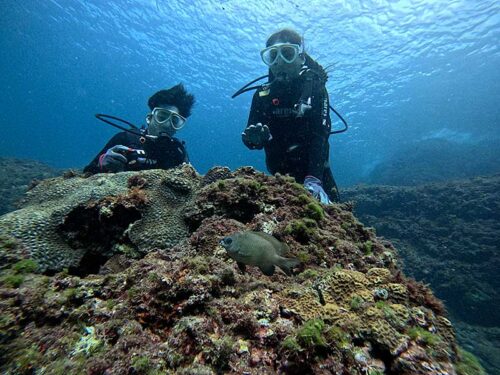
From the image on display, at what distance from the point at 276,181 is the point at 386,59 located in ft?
92.7

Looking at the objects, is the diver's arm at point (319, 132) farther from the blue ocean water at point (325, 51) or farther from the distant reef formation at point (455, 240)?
the distant reef formation at point (455, 240)

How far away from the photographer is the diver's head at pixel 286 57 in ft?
23.0

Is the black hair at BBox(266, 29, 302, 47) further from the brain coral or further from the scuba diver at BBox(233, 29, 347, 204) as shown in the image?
the brain coral

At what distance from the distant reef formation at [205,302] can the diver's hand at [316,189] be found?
949 millimetres

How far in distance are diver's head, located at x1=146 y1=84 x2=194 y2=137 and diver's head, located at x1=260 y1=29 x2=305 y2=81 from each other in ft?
9.76

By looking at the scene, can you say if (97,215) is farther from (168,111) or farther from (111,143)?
(168,111)

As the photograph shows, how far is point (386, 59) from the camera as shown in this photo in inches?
1008

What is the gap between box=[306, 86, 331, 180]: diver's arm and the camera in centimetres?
554

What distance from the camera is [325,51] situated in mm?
24297

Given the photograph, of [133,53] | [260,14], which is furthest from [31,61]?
[260,14]

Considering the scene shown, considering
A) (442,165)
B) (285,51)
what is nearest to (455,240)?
(285,51)

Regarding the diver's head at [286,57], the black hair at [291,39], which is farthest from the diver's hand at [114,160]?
the black hair at [291,39]

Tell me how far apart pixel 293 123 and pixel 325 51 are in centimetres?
2159

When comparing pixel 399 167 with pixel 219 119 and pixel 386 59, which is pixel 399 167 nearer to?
pixel 386 59
